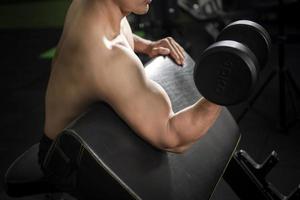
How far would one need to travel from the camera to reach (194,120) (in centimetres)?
98

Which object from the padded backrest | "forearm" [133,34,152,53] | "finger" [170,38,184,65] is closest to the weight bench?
the padded backrest

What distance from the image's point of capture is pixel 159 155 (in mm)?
1035

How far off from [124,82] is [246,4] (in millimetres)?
3428

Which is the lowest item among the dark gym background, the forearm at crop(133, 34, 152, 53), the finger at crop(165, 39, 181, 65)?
the dark gym background

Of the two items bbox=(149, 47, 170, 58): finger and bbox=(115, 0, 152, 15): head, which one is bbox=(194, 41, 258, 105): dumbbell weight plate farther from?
bbox=(149, 47, 170, 58): finger

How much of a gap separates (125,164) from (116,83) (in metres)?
0.18

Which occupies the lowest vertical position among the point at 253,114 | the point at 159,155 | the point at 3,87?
the point at 3,87

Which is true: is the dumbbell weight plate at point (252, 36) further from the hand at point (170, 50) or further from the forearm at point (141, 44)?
the forearm at point (141, 44)

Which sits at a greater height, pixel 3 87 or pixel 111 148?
pixel 111 148

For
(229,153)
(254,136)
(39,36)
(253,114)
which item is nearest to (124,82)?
(229,153)

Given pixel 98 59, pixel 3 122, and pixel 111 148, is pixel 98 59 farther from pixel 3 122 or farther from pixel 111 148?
pixel 3 122

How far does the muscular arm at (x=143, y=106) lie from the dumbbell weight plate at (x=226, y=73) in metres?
0.09

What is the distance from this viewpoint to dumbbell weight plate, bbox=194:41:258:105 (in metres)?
0.86

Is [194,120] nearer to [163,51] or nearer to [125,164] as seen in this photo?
[125,164]
